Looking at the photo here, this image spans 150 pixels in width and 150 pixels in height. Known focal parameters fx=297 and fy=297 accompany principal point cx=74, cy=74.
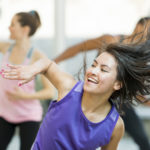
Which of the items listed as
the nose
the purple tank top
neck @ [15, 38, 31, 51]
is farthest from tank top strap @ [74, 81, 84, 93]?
neck @ [15, 38, 31, 51]

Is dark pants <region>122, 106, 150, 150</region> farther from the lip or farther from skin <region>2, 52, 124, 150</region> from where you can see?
the lip

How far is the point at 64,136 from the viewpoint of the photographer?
1.03 metres

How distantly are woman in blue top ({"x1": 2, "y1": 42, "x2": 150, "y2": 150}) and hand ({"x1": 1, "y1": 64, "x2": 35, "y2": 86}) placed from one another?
5 cm

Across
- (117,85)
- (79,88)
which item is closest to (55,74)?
(79,88)

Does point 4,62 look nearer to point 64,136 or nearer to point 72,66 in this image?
point 64,136

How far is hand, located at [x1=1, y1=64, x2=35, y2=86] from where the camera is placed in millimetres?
892

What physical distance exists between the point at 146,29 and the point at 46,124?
1.83 ft

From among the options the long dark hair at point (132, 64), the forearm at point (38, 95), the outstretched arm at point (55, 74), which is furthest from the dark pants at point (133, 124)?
the outstretched arm at point (55, 74)

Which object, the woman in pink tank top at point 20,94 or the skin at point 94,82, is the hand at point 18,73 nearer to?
the skin at point 94,82

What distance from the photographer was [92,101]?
3.45 ft

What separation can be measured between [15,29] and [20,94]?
1.02 feet

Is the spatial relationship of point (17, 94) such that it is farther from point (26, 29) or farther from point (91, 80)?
point (91, 80)

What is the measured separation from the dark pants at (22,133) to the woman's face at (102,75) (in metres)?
0.52

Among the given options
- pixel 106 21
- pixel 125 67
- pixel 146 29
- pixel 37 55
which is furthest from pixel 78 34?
pixel 125 67
